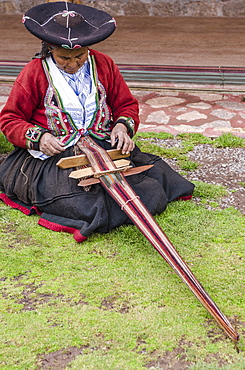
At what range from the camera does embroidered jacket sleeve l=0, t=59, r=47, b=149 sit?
296 cm

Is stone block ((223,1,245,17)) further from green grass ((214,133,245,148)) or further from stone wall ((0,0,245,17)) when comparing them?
green grass ((214,133,245,148))

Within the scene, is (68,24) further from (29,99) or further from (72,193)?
(72,193)

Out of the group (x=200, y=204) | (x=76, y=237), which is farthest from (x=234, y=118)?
(x=76, y=237)

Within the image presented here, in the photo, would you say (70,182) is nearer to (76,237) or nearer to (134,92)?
(76,237)

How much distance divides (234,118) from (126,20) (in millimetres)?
4455

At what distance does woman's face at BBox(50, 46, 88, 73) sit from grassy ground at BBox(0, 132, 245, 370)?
93 cm

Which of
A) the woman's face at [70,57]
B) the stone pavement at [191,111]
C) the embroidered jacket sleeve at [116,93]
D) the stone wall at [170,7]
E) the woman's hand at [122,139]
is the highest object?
the woman's face at [70,57]

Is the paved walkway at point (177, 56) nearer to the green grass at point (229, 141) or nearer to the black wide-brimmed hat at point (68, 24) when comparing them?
the green grass at point (229, 141)

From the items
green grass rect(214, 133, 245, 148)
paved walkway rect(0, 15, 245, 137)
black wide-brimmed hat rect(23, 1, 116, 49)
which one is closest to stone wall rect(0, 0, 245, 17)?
paved walkway rect(0, 15, 245, 137)

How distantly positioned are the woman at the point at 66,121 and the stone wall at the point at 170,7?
20.2 ft

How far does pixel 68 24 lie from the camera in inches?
112

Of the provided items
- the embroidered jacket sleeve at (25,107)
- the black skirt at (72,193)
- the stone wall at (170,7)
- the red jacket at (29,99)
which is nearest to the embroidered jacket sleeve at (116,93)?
the red jacket at (29,99)

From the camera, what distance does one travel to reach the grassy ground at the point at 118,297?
1940 mm

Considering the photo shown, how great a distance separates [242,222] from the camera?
303cm
